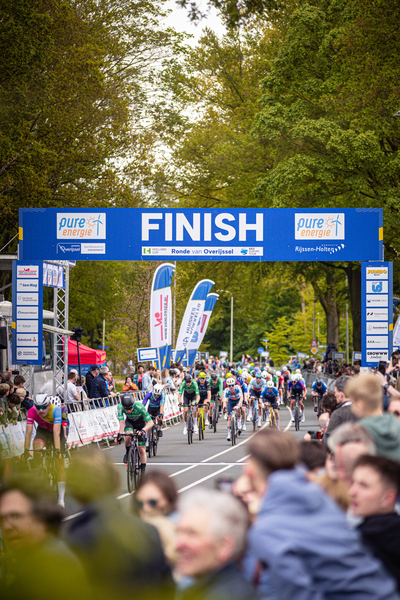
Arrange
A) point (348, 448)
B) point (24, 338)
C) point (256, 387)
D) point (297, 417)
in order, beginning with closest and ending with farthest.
A: point (348, 448)
point (24, 338)
point (256, 387)
point (297, 417)

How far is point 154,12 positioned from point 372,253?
734 inches

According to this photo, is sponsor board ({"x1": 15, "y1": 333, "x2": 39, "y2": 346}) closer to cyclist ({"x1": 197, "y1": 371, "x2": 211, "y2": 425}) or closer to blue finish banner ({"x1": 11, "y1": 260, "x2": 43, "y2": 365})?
blue finish banner ({"x1": 11, "y1": 260, "x2": 43, "y2": 365})

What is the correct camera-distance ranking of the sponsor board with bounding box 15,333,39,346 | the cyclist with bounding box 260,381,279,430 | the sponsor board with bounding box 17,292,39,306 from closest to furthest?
the sponsor board with bounding box 15,333,39,346, the sponsor board with bounding box 17,292,39,306, the cyclist with bounding box 260,381,279,430

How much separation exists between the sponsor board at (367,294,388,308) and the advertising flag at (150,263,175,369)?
42.9ft

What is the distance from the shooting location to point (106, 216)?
21.6 metres

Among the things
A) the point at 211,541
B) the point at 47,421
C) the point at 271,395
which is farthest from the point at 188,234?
the point at 211,541

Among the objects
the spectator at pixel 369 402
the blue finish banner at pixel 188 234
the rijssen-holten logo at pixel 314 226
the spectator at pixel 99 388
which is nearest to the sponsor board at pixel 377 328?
the blue finish banner at pixel 188 234

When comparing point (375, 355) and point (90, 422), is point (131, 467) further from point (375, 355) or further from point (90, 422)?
point (375, 355)

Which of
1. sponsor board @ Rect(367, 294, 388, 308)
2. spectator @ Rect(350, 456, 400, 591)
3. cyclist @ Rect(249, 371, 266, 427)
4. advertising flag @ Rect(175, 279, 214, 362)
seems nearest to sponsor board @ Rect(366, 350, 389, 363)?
sponsor board @ Rect(367, 294, 388, 308)

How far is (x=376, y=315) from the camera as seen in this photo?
20047 millimetres

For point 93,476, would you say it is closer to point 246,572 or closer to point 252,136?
point 246,572

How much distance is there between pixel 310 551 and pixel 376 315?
17.6 metres

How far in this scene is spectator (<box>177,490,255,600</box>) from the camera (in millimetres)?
2932

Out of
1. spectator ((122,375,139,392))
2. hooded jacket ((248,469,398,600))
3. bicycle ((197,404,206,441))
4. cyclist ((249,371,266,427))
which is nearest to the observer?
hooded jacket ((248,469,398,600))
